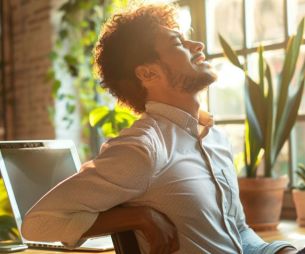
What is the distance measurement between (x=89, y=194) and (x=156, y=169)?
19cm

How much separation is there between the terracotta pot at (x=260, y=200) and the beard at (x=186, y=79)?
3.07 ft

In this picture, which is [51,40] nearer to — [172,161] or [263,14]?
[263,14]

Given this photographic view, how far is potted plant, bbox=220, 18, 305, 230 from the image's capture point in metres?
2.55

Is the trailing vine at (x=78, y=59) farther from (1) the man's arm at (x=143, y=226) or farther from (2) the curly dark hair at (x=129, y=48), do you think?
(1) the man's arm at (x=143, y=226)

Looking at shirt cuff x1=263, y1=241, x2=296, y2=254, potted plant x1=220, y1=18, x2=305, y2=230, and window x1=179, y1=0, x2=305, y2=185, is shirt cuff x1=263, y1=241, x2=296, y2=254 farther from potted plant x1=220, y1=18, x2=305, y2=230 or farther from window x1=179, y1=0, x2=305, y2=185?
window x1=179, y1=0, x2=305, y2=185

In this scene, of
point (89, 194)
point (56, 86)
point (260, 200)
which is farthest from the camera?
point (56, 86)

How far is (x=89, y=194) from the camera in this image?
1419 mm

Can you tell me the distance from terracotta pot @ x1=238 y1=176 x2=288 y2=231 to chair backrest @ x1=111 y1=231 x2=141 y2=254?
3.70ft

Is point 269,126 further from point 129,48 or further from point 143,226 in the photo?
point 143,226

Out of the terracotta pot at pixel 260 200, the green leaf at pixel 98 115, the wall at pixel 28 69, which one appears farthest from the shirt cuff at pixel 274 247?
the wall at pixel 28 69

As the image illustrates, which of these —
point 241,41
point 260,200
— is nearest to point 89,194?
point 260,200

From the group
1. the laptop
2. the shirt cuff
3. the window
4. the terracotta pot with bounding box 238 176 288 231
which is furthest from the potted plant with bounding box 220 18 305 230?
the shirt cuff

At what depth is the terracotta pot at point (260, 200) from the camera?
254cm

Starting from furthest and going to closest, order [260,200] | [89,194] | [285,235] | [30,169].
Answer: [260,200] → [285,235] → [30,169] → [89,194]
